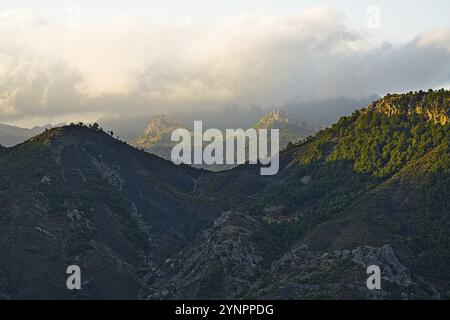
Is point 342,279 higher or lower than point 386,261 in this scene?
lower

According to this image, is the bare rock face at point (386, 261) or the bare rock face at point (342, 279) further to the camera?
the bare rock face at point (386, 261)

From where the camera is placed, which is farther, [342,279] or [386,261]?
[386,261]

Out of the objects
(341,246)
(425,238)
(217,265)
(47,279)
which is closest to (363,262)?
(341,246)

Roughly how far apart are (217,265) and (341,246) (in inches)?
1305

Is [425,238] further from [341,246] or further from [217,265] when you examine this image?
[217,265]

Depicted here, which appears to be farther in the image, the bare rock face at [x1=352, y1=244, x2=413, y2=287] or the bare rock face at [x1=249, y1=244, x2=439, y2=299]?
the bare rock face at [x1=352, y1=244, x2=413, y2=287]
